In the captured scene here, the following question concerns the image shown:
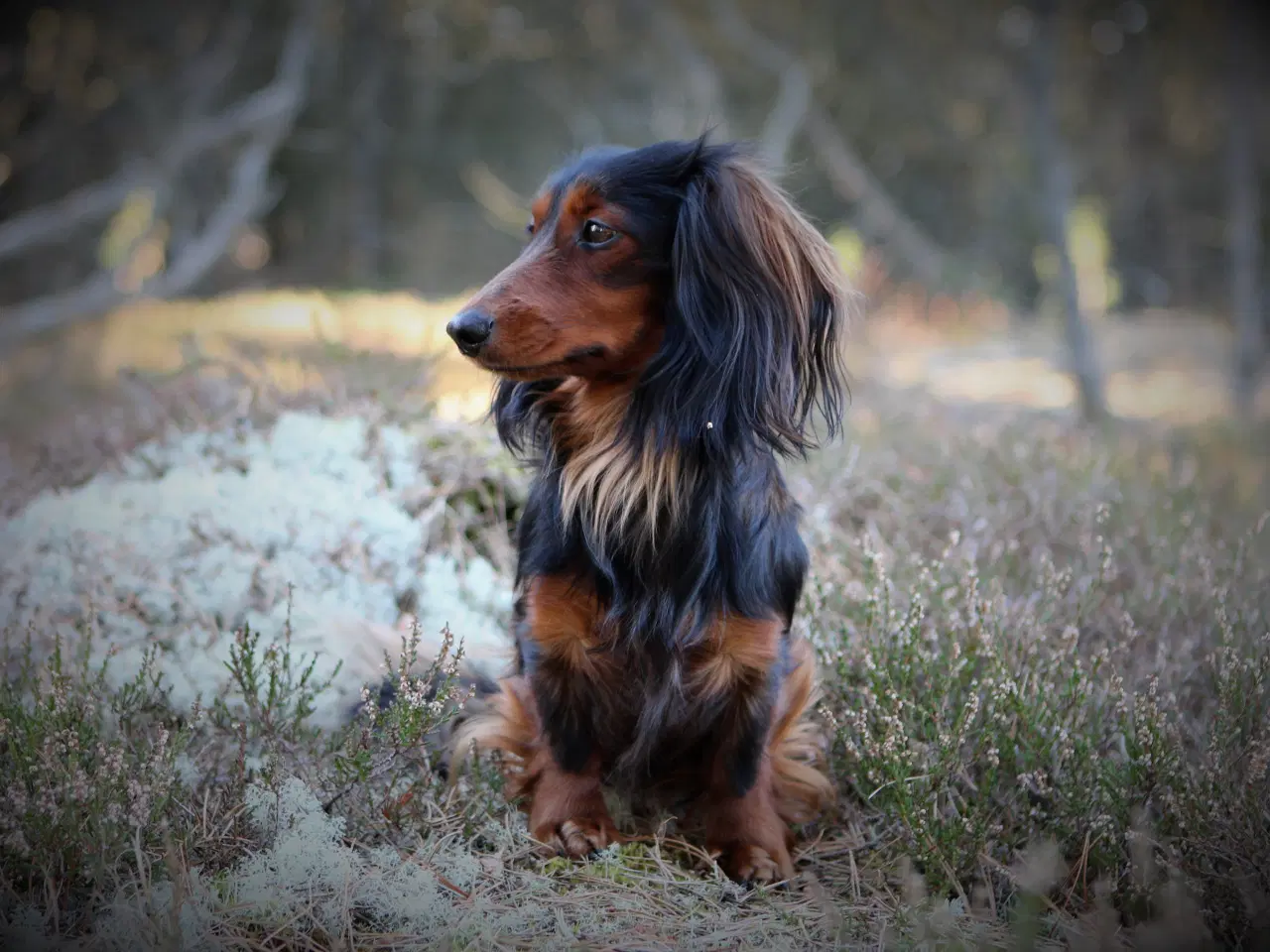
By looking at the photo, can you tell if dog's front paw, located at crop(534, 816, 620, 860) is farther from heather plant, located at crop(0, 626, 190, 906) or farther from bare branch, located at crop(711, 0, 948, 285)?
bare branch, located at crop(711, 0, 948, 285)

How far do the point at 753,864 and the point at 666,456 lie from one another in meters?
0.97

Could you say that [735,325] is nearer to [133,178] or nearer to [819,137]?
[133,178]

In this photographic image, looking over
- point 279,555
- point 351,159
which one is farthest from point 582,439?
point 351,159

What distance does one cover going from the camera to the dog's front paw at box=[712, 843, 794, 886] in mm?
2172

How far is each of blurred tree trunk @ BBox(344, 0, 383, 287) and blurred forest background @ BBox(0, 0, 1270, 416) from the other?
0.05 meters

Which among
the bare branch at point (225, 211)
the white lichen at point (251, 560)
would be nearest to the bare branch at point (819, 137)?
the bare branch at point (225, 211)

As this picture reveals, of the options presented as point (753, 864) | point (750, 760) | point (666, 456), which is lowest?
point (753, 864)

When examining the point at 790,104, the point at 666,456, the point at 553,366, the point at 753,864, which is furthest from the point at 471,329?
the point at 790,104

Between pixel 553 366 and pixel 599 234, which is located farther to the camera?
pixel 599 234

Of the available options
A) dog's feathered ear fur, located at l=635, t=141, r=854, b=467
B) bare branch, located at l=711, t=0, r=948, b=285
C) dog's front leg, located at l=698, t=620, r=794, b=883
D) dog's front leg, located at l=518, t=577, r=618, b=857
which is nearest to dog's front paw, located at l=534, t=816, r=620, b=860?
dog's front leg, located at l=518, t=577, r=618, b=857

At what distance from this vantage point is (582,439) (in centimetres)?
226

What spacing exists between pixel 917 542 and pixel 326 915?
8.46 feet

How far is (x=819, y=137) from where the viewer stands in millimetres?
12984

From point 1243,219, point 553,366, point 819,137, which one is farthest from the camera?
point 819,137
